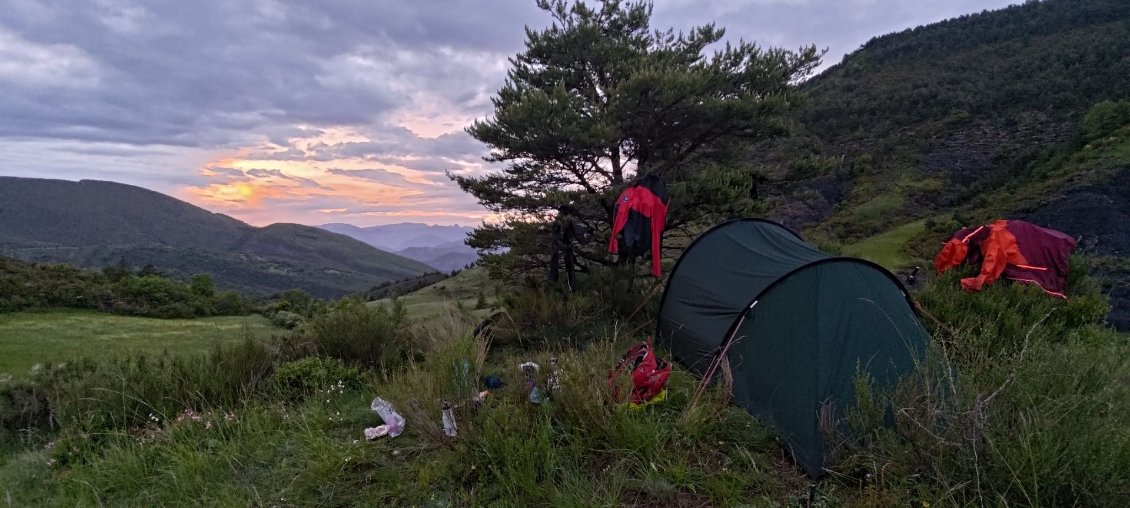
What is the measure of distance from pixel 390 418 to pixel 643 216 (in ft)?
15.2

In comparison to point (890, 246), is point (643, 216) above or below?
above

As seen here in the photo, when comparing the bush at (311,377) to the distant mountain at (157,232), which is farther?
the distant mountain at (157,232)

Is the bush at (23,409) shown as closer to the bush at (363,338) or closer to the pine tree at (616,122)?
the bush at (363,338)

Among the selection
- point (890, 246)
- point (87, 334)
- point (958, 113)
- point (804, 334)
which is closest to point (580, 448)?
point (804, 334)

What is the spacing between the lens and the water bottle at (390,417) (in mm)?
3859

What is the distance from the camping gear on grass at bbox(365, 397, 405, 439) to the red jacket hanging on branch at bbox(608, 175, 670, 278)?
14.1 ft

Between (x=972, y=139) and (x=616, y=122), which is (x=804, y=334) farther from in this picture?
(x=972, y=139)

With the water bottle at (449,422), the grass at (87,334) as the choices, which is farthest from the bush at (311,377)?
the grass at (87,334)

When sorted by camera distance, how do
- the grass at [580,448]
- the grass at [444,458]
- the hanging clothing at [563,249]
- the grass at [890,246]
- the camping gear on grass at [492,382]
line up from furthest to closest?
the grass at [890,246]
the hanging clothing at [563,249]
the camping gear on grass at [492,382]
the grass at [444,458]
the grass at [580,448]

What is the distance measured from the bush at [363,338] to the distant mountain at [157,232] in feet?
226

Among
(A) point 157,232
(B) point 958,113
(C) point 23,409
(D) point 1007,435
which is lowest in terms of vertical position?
(C) point 23,409

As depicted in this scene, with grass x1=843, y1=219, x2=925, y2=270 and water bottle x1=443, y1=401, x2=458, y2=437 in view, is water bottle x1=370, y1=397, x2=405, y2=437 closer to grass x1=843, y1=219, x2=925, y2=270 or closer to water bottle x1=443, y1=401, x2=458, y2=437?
water bottle x1=443, y1=401, x2=458, y2=437

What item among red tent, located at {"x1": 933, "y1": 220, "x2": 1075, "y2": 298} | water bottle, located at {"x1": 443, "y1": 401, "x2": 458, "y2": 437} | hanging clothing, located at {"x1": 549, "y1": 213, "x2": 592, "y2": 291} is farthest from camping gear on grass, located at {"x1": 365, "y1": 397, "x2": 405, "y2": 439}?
red tent, located at {"x1": 933, "y1": 220, "x2": 1075, "y2": 298}

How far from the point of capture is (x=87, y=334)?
1016cm
